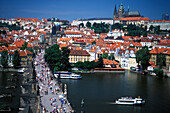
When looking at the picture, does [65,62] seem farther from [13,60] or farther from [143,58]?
[143,58]

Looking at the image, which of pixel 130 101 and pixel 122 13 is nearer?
pixel 130 101

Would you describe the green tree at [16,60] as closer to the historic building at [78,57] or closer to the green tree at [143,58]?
the historic building at [78,57]

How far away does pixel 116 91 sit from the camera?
20.9m

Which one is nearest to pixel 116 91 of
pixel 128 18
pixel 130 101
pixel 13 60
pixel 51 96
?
pixel 130 101

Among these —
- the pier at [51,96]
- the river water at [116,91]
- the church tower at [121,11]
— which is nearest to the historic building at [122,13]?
the church tower at [121,11]

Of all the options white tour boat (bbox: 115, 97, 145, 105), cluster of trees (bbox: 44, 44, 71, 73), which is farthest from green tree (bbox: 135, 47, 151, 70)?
white tour boat (bbox: 115, 97, 145, 105)

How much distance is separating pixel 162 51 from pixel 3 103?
70.0ft

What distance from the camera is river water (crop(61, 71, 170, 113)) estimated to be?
1680 centimetres

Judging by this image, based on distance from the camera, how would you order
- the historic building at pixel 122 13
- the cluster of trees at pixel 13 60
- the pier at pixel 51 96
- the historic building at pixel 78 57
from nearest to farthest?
1. the pier at pixel 51 96
2. the cluster of trees at pixel 13 60
3. the historic building at pixel 78 57
4. the historic building at pixel 122 13

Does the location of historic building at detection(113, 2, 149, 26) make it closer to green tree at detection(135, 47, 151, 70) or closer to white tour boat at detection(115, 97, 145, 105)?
green tree at detection(135, 47, 151, 70)

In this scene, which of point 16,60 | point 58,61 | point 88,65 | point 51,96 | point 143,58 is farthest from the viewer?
point 143,58

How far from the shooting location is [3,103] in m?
16.6

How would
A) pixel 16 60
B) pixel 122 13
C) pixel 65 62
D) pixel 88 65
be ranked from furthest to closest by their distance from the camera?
1. pixel 122 13
2. pixel 88 65
3. pixel 65 62
4. pixel 16 60

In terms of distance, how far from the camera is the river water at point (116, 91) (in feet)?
55.1
